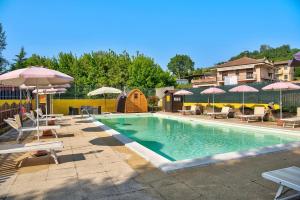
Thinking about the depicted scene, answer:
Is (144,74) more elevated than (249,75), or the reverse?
(249,75)

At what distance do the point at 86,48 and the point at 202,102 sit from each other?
27203mm

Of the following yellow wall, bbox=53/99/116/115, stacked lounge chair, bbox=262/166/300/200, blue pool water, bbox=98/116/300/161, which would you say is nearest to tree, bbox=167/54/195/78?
yellow wall, bbox=53/99/116/115

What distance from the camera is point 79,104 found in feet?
74.4

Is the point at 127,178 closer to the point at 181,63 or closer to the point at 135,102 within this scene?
the point at 135,102

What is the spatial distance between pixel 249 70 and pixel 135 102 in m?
31.0

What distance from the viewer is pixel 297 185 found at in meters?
2.98

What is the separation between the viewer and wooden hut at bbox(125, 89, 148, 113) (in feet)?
74.4

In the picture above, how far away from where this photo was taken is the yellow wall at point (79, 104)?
21.6 metres

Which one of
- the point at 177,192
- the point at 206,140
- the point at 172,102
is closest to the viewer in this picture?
the point at 177,192

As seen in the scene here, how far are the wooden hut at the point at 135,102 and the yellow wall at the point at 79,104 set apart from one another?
2256 mm

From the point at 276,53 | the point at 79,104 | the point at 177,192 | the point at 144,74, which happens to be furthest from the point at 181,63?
the point at 177,192

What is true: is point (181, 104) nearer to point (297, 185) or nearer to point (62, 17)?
point (62, 17)

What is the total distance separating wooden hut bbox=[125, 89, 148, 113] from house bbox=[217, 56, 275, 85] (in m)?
24.3

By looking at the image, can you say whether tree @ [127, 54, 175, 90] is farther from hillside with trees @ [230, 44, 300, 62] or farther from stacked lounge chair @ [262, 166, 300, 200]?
hillside with trees @ [230, 44, 300, 62]
